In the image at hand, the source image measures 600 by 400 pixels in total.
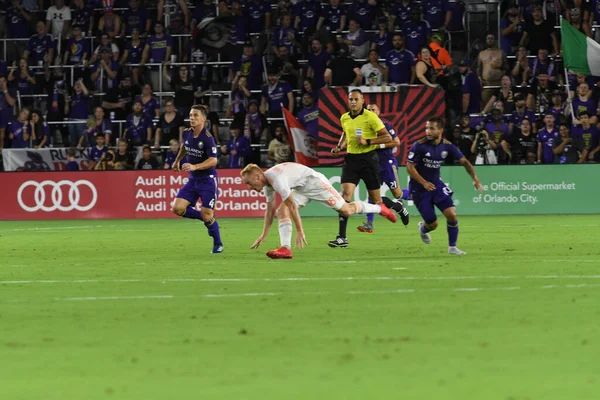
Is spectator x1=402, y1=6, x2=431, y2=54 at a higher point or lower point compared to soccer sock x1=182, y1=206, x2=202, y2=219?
higher

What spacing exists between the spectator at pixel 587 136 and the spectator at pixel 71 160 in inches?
506

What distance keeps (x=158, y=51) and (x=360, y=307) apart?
953 inches

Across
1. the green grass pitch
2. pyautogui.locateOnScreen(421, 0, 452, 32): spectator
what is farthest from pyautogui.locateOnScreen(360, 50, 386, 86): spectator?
the green grass pitch

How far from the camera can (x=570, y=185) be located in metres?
28.8

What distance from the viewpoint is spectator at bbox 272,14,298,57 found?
3186cm

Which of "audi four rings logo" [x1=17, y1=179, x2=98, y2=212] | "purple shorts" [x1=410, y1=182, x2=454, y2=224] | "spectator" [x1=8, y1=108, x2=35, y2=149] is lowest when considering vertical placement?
"audi four rings logo" [x1=17, y1=179, x2=98, y2=212]

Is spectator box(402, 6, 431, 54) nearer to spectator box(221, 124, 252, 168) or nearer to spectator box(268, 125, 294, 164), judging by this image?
spectator box(268, 125, 294, 164)

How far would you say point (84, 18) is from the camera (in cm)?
3497

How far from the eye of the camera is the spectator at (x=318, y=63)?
101ft

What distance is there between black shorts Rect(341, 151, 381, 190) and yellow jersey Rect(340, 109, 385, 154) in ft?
0.32

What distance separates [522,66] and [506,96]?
1.18 metres

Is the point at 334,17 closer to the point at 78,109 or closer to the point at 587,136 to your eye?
the point at 78,109

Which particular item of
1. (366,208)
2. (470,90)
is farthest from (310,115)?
(366,208)

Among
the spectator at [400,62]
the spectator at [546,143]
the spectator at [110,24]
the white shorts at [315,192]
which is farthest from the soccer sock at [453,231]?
the spectator at [110,24]
